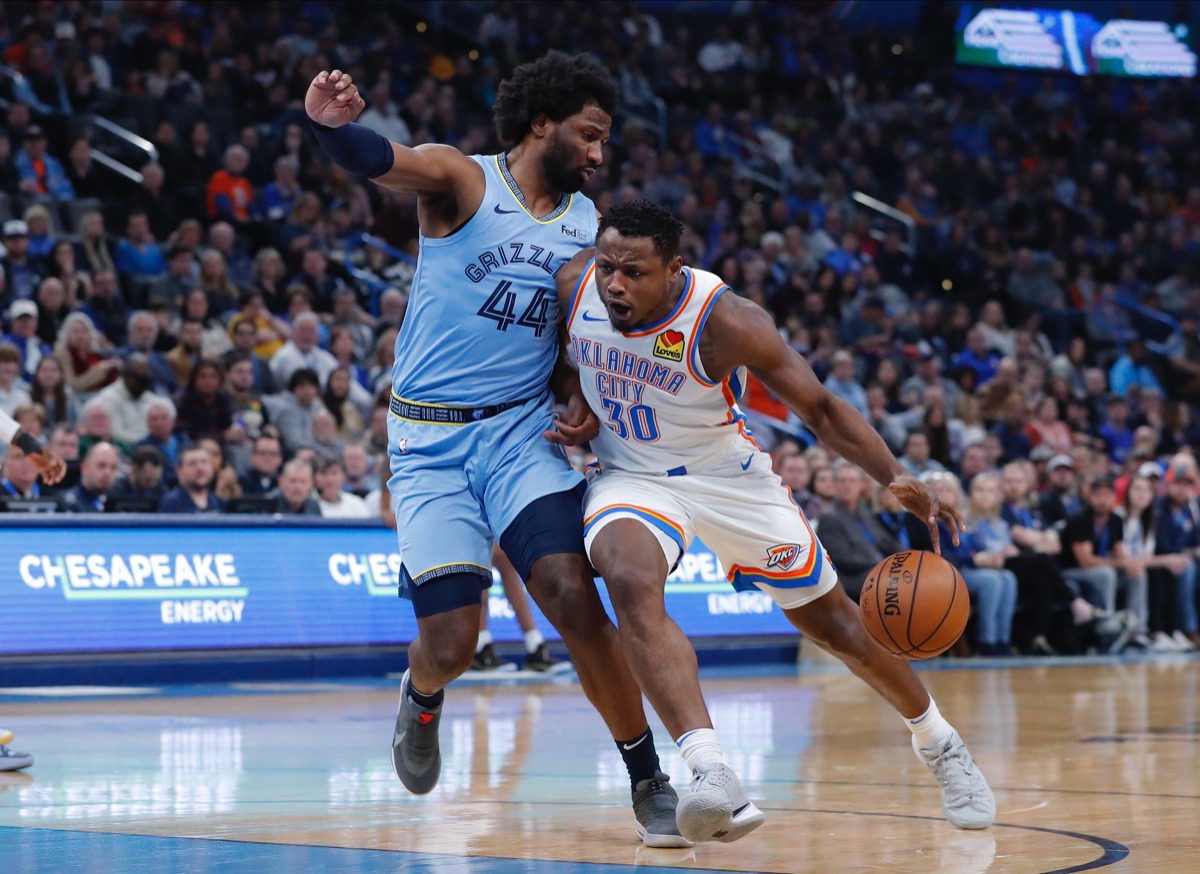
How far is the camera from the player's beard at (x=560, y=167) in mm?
5316

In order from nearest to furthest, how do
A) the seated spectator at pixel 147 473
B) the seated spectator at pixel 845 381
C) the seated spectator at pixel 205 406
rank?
1. the seated spectator at pixel 147 473
2. the seated spectator at pixel 205 406
3. the seated spectator at pixel 845 381

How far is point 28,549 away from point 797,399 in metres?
6.43

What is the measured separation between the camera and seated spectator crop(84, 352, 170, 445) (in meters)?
12.2

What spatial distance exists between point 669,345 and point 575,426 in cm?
41

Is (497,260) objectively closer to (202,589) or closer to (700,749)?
(700,749)

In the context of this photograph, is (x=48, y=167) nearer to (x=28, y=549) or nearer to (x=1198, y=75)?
(x=28, y=549)

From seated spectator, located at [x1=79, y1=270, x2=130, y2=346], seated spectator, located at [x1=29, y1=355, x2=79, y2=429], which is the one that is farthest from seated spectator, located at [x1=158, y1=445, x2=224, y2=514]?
seated spectator, located at [x1=79, y1=270, x2=130, y2=346]

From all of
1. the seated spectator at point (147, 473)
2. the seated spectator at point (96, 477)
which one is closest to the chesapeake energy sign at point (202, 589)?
the seated spectator at point (96, 477)

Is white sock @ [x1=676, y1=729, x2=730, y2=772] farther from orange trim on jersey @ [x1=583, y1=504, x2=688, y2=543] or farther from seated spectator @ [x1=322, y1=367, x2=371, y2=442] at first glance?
seated spectator @ [x1=322, y1=367, x2=371, y2=442]

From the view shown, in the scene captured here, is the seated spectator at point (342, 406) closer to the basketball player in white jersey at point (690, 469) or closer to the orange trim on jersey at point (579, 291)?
the basketball player in white jersey at point (690, 469)

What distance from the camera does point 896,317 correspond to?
19797 millimetres

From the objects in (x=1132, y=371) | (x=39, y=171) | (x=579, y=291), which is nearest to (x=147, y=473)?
(x=39, y=171)

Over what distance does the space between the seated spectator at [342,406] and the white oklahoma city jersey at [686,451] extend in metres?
8.44

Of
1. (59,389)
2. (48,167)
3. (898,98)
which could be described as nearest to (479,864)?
(59,389)
